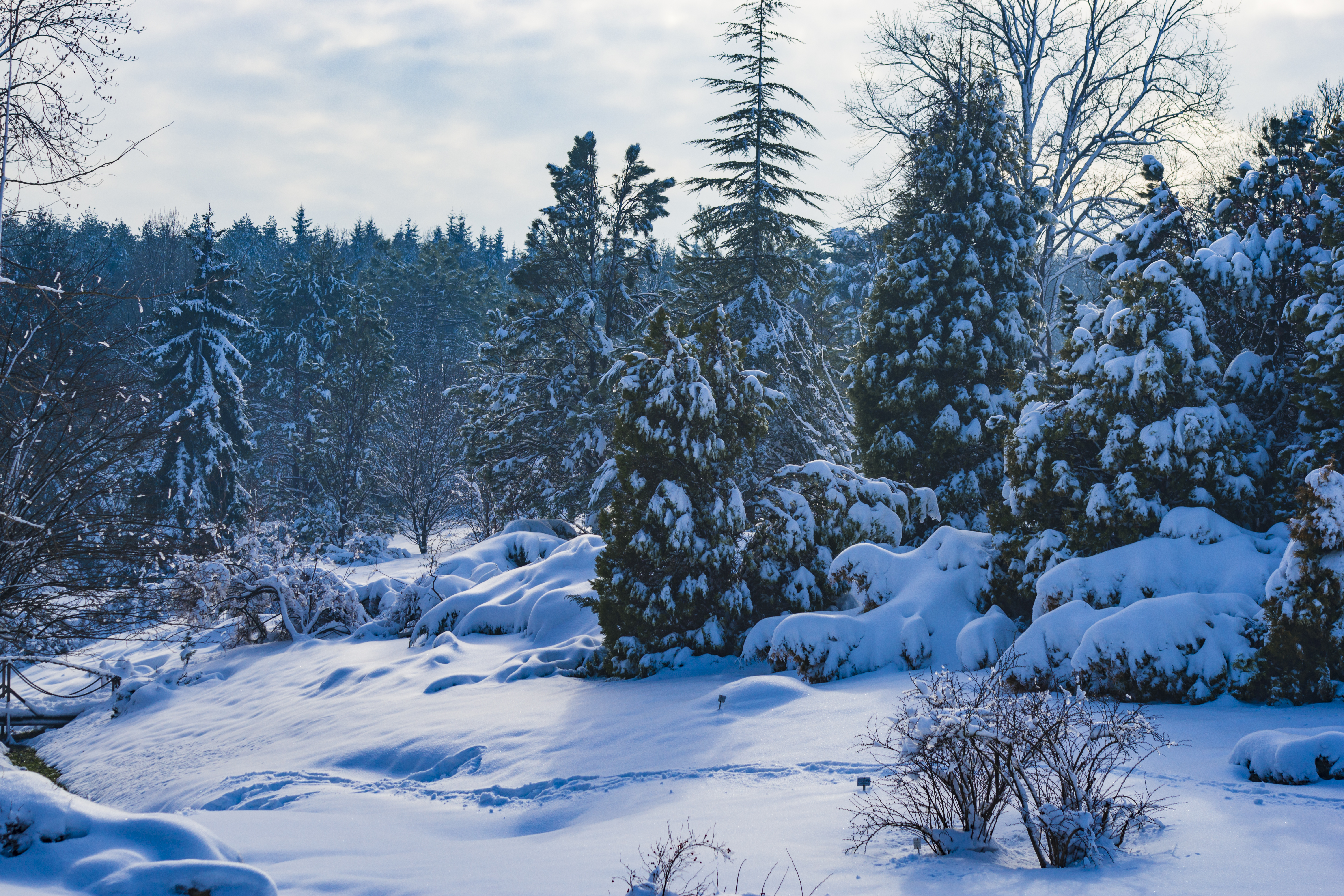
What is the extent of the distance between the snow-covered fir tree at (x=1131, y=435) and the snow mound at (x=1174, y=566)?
0.35 metres

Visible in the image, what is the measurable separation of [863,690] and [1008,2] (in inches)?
665

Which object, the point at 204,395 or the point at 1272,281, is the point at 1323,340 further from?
the point at 204,395

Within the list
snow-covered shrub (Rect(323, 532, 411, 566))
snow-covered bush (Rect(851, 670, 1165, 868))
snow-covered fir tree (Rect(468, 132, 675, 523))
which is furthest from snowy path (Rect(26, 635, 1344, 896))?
snow-covered shrub (Rect(323, 532, 411, 566))

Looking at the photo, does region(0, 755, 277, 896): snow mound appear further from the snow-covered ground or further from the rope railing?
the rope railing

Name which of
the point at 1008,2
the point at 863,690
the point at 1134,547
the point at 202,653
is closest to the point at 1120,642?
the point at 1134,547

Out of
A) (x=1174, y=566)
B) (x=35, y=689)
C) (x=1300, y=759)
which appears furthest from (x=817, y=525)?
(x=35, y=689)

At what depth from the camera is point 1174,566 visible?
8320 millimetres

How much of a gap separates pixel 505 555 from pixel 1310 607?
13.6 metres

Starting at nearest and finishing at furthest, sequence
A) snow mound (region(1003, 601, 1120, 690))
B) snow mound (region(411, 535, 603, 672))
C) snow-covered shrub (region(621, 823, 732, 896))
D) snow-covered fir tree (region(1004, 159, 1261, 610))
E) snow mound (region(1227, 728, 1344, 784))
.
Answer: snow-covered shrub (region(621, 823, 732, 896)) < snow mound (region(1227, 728, 1344, 784)) < snow mound (region(1003, 601, 1120, 690)) < snow-covered fir tree (region(1004, 159, 1261, 610)) < snow mound (region(411, 535, 603, 672))

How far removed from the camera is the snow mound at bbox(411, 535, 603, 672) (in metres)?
12.3

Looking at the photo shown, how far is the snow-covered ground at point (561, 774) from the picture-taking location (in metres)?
4.29

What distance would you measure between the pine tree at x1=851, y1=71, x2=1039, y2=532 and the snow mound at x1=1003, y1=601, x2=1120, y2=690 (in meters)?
5.37

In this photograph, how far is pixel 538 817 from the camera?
6.22 meters

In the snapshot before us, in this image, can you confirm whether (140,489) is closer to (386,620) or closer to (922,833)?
(386,620)
